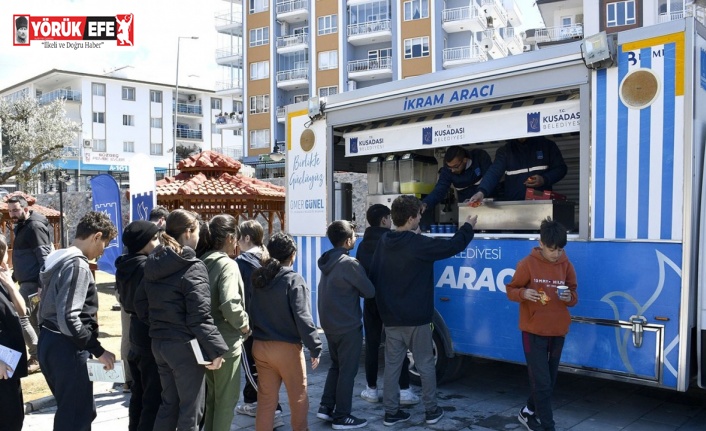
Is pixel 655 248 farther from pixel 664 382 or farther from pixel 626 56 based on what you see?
pixel 626 56

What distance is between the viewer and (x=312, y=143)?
6777 millimetres

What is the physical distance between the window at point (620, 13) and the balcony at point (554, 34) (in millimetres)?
2499

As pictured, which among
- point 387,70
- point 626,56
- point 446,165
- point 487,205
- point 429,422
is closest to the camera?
point 626,56

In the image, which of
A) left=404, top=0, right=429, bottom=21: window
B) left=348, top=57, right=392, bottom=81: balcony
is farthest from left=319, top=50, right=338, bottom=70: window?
left=404, top=0, right=429, bottom=21: window

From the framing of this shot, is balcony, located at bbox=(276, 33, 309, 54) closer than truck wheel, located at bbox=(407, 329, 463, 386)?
No

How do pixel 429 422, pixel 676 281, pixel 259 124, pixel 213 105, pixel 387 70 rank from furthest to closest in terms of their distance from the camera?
pixel 213 105 → pixel 259 124 → pixel 387 70 → pixel 429 422 → pixel 676 281

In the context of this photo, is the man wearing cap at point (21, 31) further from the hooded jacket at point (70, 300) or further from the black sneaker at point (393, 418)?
the black sneaker at point (393, 418)

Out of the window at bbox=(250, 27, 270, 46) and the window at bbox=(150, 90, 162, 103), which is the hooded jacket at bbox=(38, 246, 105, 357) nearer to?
the window at bbox=(250, 27, 270, 46)

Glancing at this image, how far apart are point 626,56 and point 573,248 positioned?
149 centimetres

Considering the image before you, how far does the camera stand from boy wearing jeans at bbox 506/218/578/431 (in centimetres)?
426

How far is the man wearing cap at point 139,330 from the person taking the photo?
4.08 meters

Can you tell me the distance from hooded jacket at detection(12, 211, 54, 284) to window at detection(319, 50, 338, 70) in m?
35.9

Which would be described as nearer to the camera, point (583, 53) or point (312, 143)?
point (583, 53)

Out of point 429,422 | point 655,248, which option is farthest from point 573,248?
point 429,422
